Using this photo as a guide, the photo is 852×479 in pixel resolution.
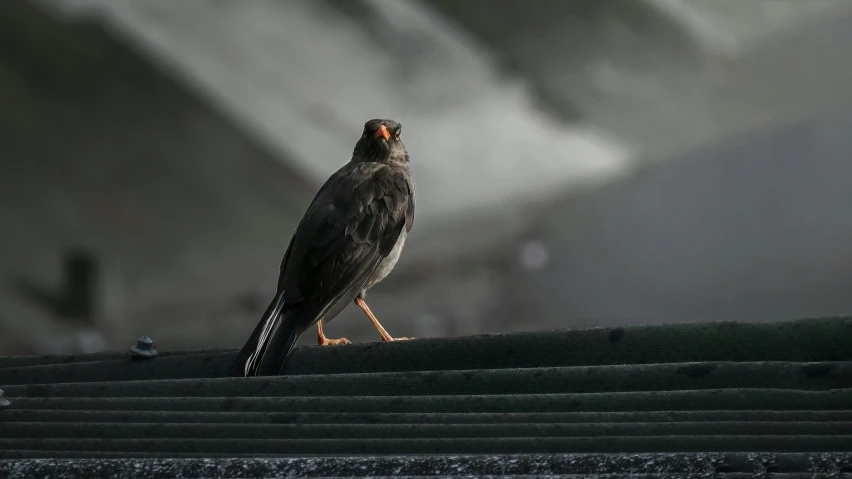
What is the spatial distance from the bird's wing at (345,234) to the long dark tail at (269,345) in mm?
109

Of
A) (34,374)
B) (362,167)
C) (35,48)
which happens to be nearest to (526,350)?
(34,374)

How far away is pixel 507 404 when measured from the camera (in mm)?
1654

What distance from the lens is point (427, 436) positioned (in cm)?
154

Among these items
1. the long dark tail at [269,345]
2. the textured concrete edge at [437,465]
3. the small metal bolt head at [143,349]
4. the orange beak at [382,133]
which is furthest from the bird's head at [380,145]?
the textured concrete edge at [437,465]

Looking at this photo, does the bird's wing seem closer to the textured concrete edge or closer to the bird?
the bird

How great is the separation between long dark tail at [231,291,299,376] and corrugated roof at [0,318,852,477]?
34 centimetres

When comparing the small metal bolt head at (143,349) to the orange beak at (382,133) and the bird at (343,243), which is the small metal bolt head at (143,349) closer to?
the bird at (343,243)

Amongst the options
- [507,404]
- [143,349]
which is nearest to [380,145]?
[143,349]

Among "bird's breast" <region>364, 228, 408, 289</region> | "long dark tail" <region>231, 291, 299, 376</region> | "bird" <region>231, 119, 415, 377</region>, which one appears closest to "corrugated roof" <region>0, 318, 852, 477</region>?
"long dark tail" <region>231, 291, 299, 376</region>

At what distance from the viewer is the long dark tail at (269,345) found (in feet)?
7.54

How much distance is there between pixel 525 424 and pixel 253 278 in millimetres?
10346

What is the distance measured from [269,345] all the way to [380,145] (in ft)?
4.82

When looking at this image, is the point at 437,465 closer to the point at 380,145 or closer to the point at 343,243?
the point at 343,243

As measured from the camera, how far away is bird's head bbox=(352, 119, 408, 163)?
3.86 meters
